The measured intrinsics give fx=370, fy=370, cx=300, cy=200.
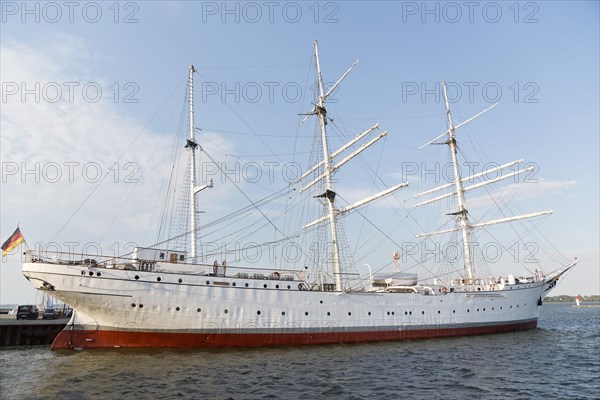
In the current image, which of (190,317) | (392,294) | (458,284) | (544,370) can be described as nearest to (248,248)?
(190,317)

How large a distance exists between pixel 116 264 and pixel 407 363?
56.6 feet

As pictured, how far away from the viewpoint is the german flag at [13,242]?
23084 millimetres

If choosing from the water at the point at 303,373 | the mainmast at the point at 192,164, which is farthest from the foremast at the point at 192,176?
the water at the point at 303,373

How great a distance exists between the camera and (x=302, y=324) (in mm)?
24516

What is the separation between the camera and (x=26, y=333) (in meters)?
25.1

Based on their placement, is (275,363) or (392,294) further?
(392,294)

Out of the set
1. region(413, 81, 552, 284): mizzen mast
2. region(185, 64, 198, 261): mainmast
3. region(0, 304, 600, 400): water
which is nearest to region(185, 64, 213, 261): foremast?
region(185, 64, 198, 261): mainmast

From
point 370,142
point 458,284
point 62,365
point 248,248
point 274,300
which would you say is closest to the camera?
point 62,365

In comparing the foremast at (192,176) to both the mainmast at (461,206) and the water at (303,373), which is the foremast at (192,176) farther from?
the mainmast at (461,206)

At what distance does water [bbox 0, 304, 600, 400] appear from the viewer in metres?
13.6

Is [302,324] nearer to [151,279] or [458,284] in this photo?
[151,279]

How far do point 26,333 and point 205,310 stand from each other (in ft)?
44.4

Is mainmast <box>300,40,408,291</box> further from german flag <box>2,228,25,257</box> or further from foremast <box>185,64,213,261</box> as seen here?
german flag <box>2,228,25,257</box>

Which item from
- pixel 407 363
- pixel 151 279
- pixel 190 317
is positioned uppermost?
pixel 151 279
